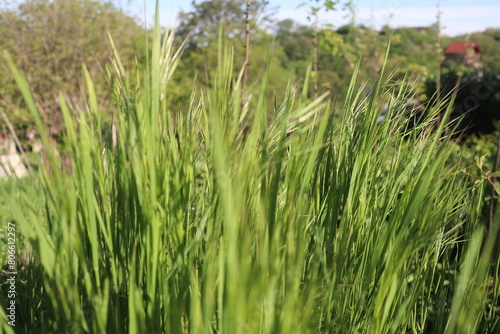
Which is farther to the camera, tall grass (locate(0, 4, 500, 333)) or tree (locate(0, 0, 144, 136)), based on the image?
tree (locate(0, 0, 144, 136))

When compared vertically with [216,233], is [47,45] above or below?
above

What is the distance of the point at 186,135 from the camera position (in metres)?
1.22

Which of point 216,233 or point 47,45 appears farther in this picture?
point 47,45

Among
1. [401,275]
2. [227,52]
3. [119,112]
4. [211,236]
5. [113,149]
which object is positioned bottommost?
[401,275]

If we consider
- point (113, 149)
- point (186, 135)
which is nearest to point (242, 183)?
point (186, 135)

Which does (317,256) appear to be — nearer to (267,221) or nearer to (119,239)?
(267,221)

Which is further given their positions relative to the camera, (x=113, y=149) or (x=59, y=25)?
(x=59, y=25)

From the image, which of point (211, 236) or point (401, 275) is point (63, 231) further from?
point (401, 275)

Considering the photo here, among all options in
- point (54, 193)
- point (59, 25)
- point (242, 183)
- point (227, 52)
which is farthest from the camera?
point (59, 25)

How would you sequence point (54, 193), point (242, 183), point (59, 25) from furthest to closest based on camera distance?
point (59, 25) → point (54, 193) → point (242, 183)

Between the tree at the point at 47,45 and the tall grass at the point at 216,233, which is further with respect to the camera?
the tree at the point at 47,45

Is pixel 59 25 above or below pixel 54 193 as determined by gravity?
above

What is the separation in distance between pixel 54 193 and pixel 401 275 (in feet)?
2.77

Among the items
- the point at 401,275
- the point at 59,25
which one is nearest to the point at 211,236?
the point at 401,275
